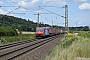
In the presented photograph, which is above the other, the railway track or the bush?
the bush

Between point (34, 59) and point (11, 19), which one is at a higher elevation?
point (11, 19)

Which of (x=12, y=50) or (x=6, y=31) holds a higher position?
(x=6, y=31)

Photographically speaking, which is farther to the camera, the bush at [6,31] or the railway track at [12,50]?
the bush at [6,31]

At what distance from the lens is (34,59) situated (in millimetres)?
16172

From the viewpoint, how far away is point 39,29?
50656 millimetres

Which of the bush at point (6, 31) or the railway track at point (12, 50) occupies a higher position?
the bush at point (6, 31)

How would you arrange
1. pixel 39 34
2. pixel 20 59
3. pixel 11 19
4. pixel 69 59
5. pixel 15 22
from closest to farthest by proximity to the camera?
1. pixel 69 59
2. pixel 20 59
3. pixel 39 34
4. pixel 11 19
5. pixel 15 22

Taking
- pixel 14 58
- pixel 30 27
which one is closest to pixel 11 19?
pixel 30 27

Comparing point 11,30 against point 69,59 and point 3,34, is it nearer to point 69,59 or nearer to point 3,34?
point 3,34

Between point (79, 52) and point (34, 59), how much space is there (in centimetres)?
368

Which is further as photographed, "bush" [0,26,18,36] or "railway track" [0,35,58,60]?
"bush" [0,26,18,36]

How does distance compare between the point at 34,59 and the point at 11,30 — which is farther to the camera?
the point at 11,30

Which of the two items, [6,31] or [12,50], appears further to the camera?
[6,31]

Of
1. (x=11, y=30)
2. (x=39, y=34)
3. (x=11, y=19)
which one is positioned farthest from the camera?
(x=11, y=19)
